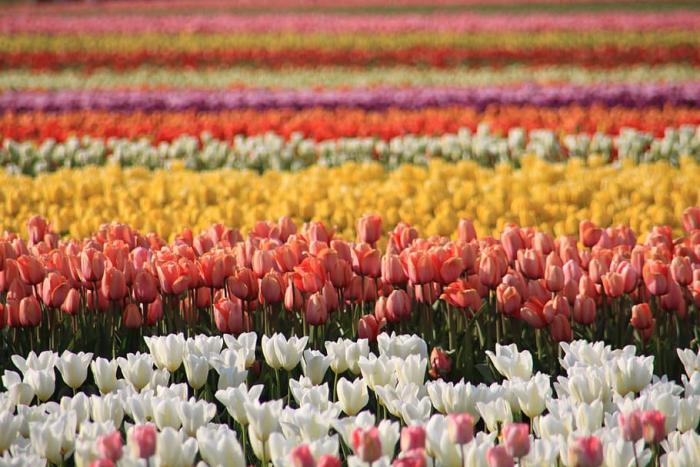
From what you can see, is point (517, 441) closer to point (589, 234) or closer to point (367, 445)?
point (367, 445)

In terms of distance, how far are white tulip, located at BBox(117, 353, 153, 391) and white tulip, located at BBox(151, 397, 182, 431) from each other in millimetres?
287

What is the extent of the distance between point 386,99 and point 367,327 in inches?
314

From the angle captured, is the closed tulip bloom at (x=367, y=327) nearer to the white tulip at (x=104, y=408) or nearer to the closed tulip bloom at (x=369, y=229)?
the closed tulip bloom at (x=369, y=229)

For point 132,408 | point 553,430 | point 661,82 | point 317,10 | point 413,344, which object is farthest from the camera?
point 317,10

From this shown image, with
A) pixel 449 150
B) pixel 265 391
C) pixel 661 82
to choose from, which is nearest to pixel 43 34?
pixel 661 82

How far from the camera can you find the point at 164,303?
366 centimetres

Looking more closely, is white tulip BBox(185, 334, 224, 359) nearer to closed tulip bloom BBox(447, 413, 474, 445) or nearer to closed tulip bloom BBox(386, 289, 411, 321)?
closed tulip bloom BBox(386, 289, 411, 321)

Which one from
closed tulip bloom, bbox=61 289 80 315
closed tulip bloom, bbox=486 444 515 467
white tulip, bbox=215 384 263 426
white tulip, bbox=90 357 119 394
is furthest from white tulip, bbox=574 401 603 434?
closed tulip bloom, bbox=61 289 80 315

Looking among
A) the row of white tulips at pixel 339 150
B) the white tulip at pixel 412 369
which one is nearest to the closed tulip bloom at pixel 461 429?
the white tulip at pixel 412 369

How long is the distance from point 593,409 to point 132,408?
105 centimetres

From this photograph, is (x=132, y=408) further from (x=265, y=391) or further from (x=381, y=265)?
(x=381, y=265)

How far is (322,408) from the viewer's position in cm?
252

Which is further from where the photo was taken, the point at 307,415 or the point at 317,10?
the point at 317,10

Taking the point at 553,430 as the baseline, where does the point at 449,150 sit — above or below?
below
